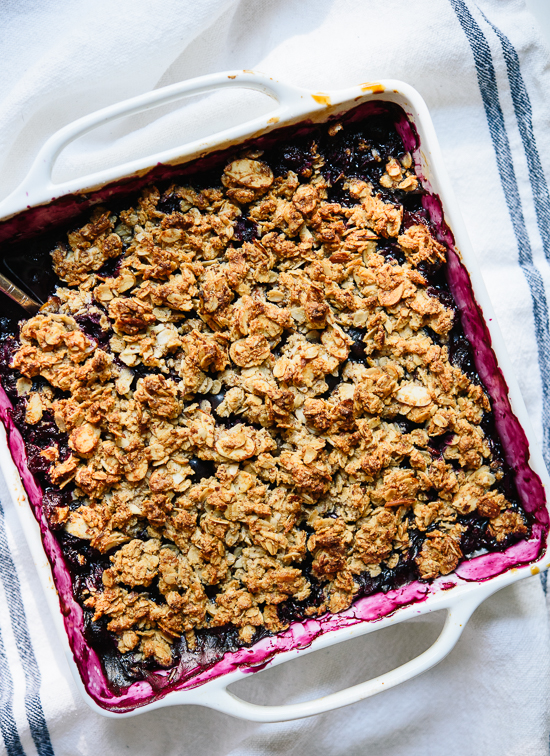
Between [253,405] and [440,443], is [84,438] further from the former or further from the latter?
[440,443]

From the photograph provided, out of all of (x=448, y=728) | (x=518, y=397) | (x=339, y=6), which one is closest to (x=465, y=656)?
(x=448, y=728)

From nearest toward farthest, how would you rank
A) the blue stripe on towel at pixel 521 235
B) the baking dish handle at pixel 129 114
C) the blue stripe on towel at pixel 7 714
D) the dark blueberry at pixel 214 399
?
the baking dish handle at pixel 129 114 < the dark blueberry at pixel 214 399 < the blue stripe on towel at pixel 7 714 < the blue stripe on towel at pixel 521 235

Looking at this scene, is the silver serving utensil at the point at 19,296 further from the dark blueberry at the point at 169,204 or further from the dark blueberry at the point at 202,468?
the dark blueberry at the point at 202,468

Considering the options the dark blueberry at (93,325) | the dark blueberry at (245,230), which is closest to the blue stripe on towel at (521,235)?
the dark blueberry at (245,230)

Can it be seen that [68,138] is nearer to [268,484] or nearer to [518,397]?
[268,484]

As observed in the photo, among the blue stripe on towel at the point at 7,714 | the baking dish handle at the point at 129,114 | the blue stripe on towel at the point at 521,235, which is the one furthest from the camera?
the blue stripe on towel at the point at 521,235
